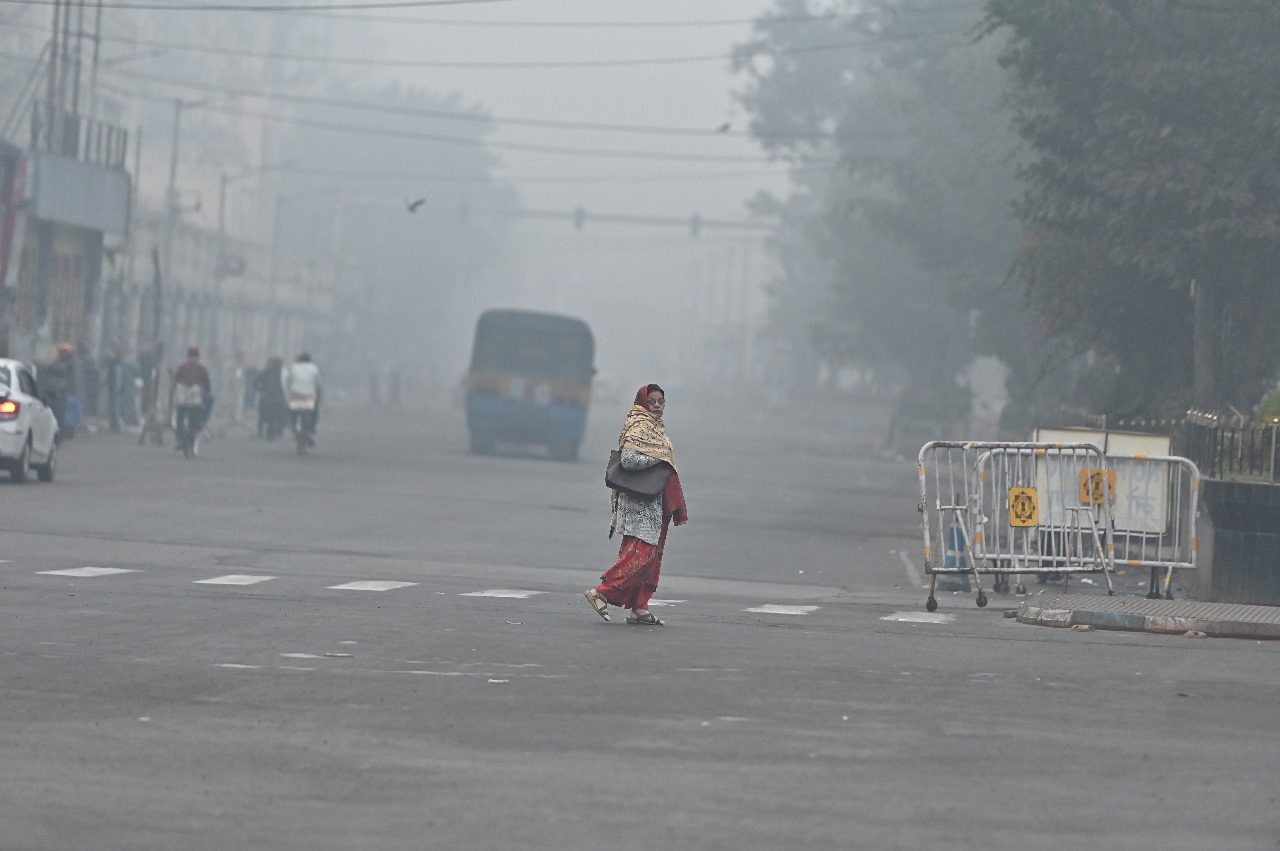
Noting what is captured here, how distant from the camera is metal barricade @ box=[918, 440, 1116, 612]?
1669cm

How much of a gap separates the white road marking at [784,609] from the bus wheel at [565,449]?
31148mm

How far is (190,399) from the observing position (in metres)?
36.2

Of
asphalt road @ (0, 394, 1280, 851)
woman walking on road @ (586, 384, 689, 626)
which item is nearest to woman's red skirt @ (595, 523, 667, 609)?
woman walking on road @ (586, 384, 689, 626)

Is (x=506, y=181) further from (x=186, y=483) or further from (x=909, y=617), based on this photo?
(x=909, y=617)

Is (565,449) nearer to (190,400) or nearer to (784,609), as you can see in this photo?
(190,400)

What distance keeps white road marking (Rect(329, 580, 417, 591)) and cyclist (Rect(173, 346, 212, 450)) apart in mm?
20062

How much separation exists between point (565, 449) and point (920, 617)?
1284 inches

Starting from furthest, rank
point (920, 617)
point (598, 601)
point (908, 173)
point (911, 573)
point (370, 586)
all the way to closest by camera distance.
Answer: point (908, 173)
point (911, 573)
point (370, 586)
point (920, 617)
point (598, 601)

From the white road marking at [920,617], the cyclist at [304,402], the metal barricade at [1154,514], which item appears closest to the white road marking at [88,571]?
the white road marking at [920,617]

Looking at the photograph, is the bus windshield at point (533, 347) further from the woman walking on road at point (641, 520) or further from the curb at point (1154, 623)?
the woman walking on road at point (641, 520)

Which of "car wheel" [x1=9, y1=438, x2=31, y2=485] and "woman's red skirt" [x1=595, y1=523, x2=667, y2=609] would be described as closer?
"woman's red skirt" [x1=595, y1=523, x2=667, y2=609]

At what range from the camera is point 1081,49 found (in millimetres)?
28625

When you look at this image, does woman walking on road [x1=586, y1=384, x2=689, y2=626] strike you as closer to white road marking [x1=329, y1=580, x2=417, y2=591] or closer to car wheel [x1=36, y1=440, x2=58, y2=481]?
white road marking [x1=329, y1=580, x2=417, y2=591]

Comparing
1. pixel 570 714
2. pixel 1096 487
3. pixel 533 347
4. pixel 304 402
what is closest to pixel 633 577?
pixel 570 714
